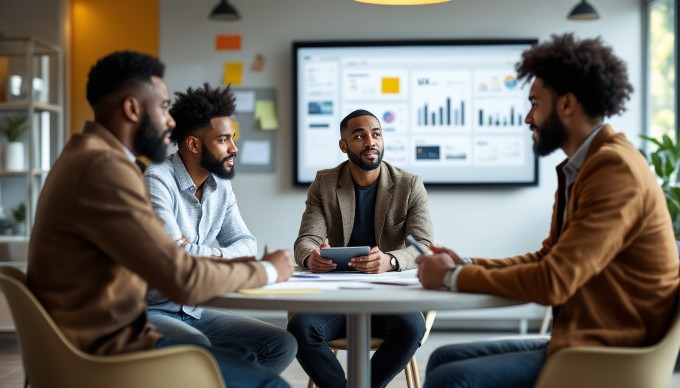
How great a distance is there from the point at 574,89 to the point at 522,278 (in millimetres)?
544

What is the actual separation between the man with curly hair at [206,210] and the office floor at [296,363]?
1.35 metres

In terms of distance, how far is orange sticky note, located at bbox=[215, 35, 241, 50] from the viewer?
582 cm

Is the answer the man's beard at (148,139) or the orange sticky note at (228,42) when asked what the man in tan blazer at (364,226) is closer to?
the man's beard at (148,139)

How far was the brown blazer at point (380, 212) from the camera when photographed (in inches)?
131

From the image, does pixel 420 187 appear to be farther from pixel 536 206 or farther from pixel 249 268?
pixel 536 206

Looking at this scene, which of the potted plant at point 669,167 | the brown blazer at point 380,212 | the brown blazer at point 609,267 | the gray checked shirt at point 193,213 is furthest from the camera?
the potted plant at point 669,167

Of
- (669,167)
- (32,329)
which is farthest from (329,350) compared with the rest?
(669,167)

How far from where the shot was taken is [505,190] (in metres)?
5.73

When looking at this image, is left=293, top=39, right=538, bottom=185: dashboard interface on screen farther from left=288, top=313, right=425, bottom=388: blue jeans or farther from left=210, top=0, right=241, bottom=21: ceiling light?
left=288, top=313, right=425, bottom=388: blue jeans

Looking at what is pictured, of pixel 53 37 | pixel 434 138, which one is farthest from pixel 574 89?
pixel 53 37

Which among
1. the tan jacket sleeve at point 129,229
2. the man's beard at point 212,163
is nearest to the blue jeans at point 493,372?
the tan jacket sleeve at point 129,229

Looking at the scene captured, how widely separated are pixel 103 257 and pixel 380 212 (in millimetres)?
1599

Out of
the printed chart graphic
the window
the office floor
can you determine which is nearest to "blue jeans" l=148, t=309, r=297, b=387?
the office floor

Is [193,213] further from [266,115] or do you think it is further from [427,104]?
[427,104]
